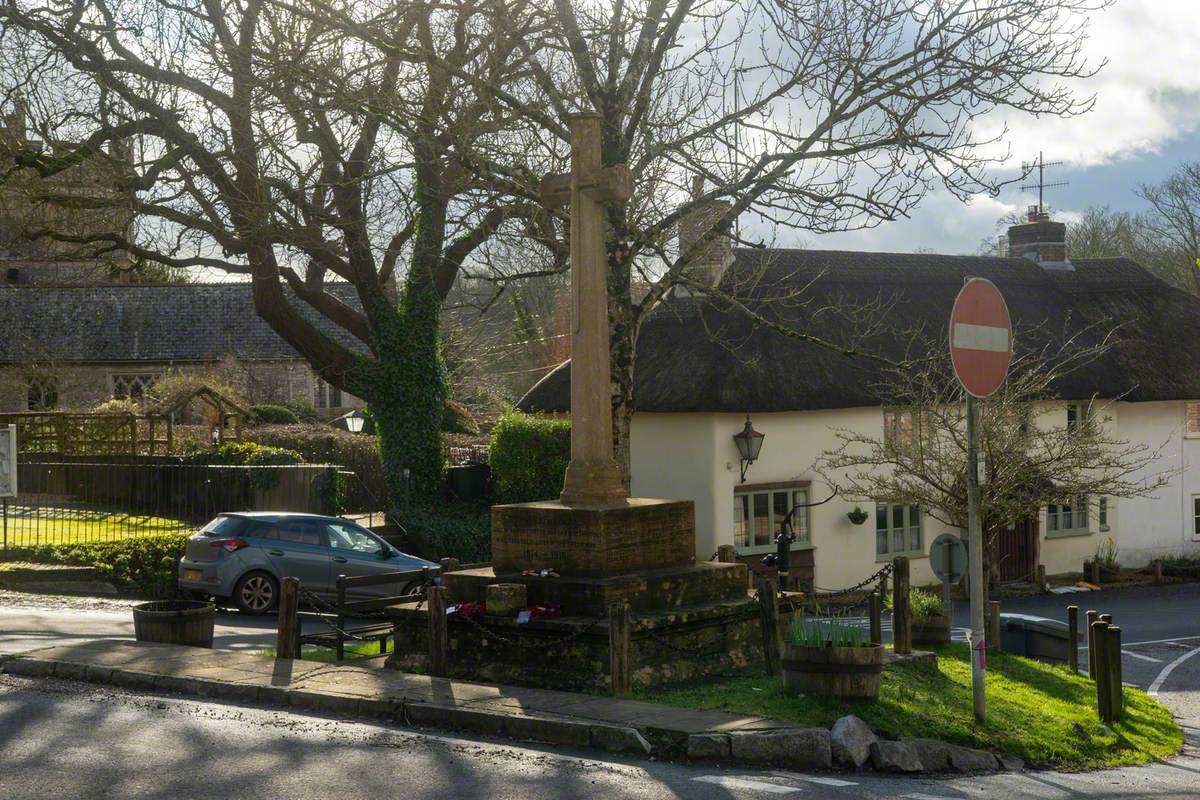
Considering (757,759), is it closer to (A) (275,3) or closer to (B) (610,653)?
(B) (610,653)

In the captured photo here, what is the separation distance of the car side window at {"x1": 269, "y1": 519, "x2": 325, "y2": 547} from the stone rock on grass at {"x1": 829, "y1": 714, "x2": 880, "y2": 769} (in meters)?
13.0

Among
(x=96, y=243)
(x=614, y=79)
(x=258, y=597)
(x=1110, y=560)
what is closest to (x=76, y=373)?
(x=96, y=243)

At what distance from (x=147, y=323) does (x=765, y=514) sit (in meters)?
34.7

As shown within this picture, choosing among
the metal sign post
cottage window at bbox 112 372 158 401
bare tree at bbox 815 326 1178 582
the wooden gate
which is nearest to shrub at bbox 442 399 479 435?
bare tree at bbox 815 326 1178 582

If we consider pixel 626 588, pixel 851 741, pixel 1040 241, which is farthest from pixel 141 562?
pixel 1040 241

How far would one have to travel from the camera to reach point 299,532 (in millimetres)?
21172

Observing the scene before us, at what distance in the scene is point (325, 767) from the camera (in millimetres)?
8617

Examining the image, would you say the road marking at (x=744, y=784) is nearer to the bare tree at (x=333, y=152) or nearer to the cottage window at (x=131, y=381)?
the bare tree at (x=333, y=152)

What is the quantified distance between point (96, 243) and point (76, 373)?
1069 inches

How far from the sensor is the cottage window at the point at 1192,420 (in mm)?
36125

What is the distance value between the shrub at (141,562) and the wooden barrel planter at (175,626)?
887cm

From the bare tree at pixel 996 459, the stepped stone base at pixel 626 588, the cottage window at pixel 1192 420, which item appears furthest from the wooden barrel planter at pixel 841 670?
the cottage window at pixel 1192 420

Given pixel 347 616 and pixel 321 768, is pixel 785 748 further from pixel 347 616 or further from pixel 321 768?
pixel 347 616

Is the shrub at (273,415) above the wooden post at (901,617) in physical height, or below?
above
